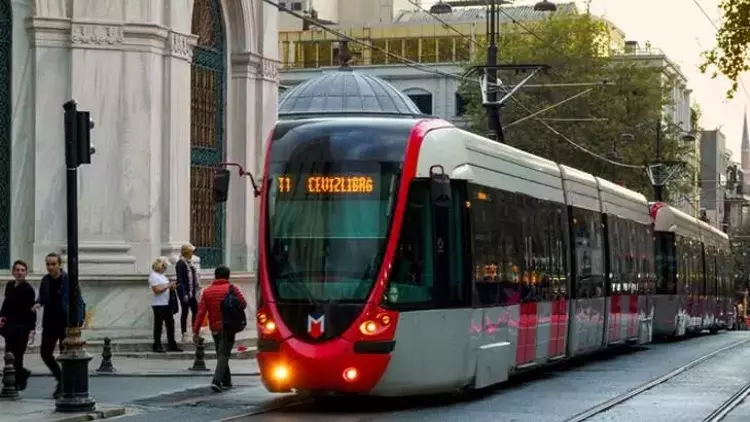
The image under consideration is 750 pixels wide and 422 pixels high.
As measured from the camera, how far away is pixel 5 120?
29.1 m

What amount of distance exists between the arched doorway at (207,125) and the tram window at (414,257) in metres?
13.8

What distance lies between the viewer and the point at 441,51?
89.0 metres

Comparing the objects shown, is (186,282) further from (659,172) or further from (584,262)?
(659,172)

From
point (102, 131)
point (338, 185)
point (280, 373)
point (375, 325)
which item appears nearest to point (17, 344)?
point (280, 373)

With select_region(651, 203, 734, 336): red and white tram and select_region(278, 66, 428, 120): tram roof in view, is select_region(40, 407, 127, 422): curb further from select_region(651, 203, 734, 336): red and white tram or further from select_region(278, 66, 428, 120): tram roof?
select_region(278, 66, 428, 120): tram roof

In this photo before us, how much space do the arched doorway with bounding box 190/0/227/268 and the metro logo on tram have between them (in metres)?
14.1

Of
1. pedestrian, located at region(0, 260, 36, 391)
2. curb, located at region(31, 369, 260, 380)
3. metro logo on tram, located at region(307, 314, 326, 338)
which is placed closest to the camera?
metro logo on tram, located at region(307, 314, 326, 338)

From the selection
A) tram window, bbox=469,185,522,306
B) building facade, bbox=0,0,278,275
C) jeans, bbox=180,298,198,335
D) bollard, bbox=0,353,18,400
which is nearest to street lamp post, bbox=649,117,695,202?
building facade, bbox=0,0,278,275

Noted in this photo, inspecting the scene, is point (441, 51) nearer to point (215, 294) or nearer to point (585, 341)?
point (585, 341)

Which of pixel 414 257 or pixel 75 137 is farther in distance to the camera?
pixel 414 257

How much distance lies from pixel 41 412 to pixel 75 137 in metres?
2.80

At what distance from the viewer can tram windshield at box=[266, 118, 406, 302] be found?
18547mm

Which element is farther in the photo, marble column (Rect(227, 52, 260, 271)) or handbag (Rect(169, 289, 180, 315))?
marble column (Rect(227, 52, 260, 271))

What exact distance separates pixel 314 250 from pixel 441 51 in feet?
233
